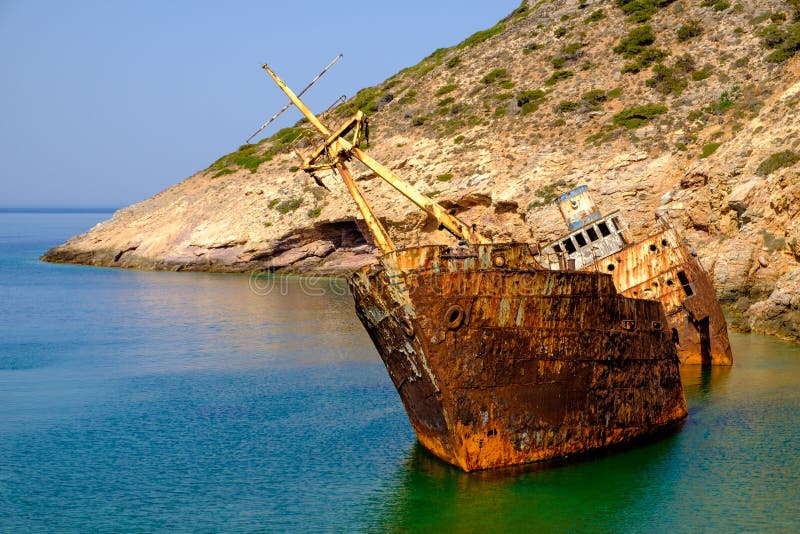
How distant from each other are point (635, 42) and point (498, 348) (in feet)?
181

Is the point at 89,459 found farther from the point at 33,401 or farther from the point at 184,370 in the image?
the point at 184,370

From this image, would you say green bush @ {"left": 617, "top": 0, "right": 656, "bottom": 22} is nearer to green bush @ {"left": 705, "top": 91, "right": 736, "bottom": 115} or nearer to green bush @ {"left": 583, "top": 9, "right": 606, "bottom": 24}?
green bush @ {"left": 583, "top": 9, "right": 606, "bottom": 24}

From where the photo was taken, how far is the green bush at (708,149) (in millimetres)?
52344

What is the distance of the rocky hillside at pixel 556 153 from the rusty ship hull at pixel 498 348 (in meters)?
20.6

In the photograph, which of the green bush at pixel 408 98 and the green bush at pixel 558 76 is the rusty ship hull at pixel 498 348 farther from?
the green bush at pixel 408 98

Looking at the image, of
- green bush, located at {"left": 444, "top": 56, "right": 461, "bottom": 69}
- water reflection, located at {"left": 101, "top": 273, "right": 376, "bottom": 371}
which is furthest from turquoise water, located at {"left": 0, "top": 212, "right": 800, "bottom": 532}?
green bush, located at {"left": 444, "top": 56, "right": 461, "bottom": 69}

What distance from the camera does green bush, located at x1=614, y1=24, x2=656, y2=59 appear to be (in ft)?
221

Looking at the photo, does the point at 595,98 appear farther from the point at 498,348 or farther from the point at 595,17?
the point at 498,348

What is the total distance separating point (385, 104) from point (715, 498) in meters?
64.9

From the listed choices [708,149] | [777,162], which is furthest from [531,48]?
[777,162]

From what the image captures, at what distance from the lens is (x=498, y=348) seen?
18.1 m

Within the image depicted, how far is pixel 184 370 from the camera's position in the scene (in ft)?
111

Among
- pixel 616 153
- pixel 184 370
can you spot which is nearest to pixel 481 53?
pixel 616 153

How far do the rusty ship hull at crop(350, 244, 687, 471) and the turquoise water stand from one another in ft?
2.46
